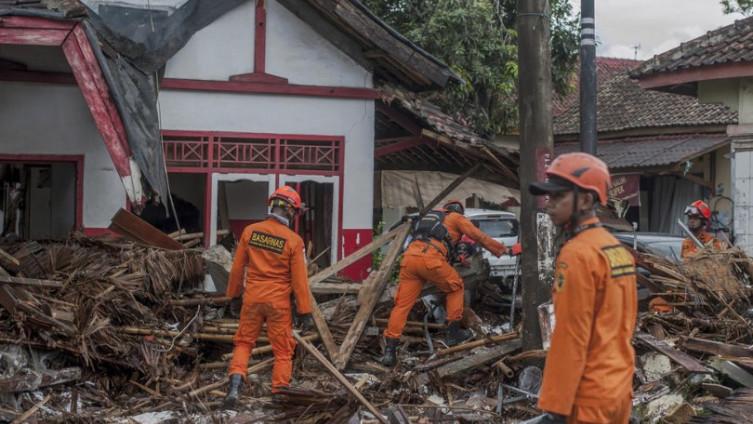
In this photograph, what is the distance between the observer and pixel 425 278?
1069 centimetres

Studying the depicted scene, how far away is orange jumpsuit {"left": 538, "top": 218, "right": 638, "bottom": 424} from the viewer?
15.0 feet

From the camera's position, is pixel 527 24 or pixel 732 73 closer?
pixel 527 24

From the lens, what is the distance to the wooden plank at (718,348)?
28.5 feet

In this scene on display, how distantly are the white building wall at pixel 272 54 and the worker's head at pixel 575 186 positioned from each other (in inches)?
353

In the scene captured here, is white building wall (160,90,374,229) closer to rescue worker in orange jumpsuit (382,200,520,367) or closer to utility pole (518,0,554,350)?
rescue worker in orange jumpsuit (382,200,520,367)

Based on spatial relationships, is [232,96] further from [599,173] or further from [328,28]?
[599,173]

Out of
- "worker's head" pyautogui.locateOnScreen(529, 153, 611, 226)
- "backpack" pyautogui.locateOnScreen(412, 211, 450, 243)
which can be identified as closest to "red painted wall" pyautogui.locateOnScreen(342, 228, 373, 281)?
"backpack" pyautogui.locateOnScreen(412, 211, 450, 243)

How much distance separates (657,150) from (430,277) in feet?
45.5

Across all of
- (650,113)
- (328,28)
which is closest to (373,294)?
(328,28)

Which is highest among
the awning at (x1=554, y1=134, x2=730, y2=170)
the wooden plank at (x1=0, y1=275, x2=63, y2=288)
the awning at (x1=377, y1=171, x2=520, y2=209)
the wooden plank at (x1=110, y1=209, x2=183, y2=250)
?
the awning at (x1=554, y1=134, x2=730, y2=170)

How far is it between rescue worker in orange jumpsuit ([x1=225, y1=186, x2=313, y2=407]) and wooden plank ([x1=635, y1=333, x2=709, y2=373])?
9.91 ft

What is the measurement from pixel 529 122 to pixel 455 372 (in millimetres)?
2414

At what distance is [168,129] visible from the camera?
12.9 metres

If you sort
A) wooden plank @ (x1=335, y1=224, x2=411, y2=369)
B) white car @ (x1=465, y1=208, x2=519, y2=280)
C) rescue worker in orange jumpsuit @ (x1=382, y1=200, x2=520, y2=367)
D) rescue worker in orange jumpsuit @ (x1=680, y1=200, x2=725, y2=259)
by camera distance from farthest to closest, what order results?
1. white car @ (x1=465, y1=208, x2=519, y2=280)
2. rescue worker in orange jumpsuit @ (x1=680, y1=200, x2=725, y2=259)
3. rescue worker in orange jumpsuit @ (x1=382, y1=200, x2=520, y2=367)
4. wooden plank @ (x1=335, y1=224, x2=411, y2=369)
